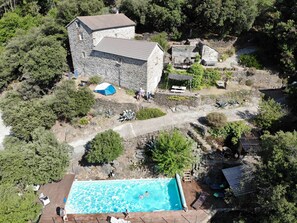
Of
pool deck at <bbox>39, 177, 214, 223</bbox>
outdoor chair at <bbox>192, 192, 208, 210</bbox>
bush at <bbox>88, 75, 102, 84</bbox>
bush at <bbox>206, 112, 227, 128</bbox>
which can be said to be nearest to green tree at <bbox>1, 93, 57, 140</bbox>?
bush at <bbox>88, 75, 102, 84</bbox>

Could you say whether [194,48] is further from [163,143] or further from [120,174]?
[120,174]

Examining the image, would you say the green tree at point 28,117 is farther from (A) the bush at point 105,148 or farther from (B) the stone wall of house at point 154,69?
(B) the stone wall of house at point 154,69

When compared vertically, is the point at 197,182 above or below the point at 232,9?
below

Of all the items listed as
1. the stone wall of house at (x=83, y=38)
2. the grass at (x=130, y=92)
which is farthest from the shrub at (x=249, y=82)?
the stone wall of house at (x=83, y=38)

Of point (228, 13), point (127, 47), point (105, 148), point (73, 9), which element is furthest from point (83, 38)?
point (228, 13)

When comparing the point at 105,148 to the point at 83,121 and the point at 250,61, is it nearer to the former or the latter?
the point at 83,121

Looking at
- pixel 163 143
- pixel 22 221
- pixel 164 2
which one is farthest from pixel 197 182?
pixel 164 2
